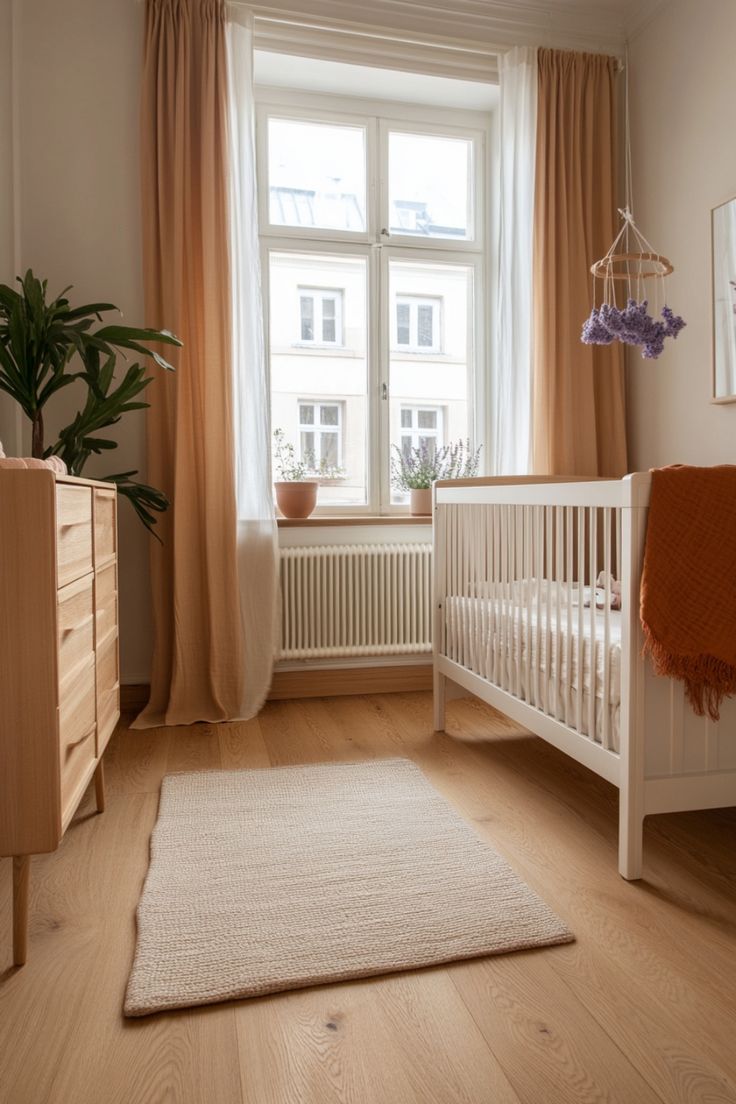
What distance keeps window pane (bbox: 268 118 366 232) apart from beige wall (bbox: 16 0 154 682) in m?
0.61

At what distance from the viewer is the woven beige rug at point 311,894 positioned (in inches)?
48.9

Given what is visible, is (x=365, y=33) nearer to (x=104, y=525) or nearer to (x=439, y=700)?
(x=104, y=525)

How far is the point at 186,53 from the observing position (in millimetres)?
2736

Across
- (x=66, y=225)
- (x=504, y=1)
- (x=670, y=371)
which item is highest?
(x=504, y=1)

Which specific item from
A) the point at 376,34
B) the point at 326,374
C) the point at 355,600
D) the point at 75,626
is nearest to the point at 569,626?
the point at 75,626

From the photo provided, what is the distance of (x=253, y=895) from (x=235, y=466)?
168 cm

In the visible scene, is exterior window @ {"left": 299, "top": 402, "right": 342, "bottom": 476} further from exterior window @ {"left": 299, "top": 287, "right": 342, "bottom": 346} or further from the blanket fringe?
the blanket fringe

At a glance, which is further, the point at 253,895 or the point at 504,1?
the point at 504,1

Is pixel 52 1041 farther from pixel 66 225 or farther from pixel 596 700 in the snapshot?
pixel 66 225

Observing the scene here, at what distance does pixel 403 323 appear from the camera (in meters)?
3.37

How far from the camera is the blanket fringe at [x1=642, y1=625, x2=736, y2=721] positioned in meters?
1.47

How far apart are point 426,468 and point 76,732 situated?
2.14m

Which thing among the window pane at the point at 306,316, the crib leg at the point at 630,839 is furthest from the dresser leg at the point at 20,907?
the window pane at the point at 306,316

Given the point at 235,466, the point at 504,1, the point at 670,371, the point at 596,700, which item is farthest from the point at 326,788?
the point at 504,1
